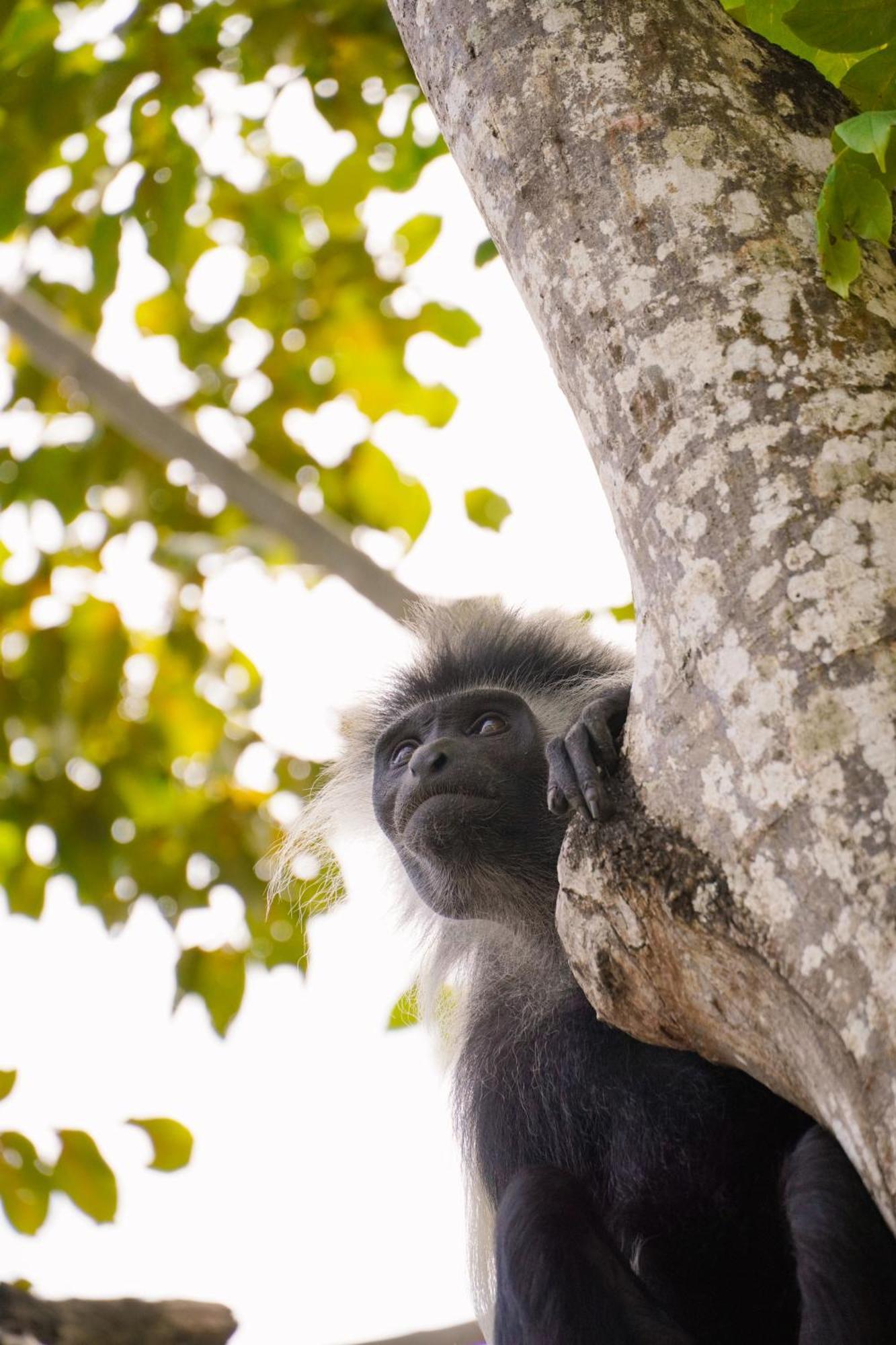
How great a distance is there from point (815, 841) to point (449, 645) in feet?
7.30

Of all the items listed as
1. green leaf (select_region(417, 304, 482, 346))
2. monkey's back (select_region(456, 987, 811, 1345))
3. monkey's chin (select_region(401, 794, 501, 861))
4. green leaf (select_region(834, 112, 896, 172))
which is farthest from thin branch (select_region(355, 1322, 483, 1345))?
green leaf (select_region(417, 304, 482, 346))

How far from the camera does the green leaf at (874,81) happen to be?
1.38 meters

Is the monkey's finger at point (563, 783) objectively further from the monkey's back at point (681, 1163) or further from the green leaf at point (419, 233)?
the green leaf at point (419, 233)

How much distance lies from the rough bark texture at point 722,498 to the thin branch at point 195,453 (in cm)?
252

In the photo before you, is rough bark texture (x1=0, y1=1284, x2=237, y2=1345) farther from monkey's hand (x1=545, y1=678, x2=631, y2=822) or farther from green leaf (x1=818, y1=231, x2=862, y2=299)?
green leaf (x1=818, y1=231, x2=862, y2=299)

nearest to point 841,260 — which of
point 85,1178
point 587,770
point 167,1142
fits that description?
point 587,770

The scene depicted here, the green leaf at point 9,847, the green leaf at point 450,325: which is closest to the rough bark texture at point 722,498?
the green leaf at point 450,325

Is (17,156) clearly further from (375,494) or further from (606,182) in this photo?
(606,182)

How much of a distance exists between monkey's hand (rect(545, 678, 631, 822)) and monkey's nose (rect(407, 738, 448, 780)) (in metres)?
0.75

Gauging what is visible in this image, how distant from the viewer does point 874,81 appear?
55.0 inches

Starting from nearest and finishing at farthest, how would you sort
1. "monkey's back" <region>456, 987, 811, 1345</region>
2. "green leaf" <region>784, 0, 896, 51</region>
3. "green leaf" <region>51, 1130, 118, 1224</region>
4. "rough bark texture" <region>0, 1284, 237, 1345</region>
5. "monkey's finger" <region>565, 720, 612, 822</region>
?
1. "green leaf" <region>784, 0, 896, 51</region>
2. "monkey's finger" <region>565, 720, 612, 822</region>
3. "rough bark texture" <region>0, 1284, 237, 1345</region>
4. "monkey's back" <region>456, 987, 811, 1345</region>
5. "green leaf" <region>51, 1130, 118, 1224</region>

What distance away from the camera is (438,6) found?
5.89ft

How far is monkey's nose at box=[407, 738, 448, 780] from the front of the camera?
8.96 feet

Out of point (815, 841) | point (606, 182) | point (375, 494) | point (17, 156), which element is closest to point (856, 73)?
point (606, 182)
